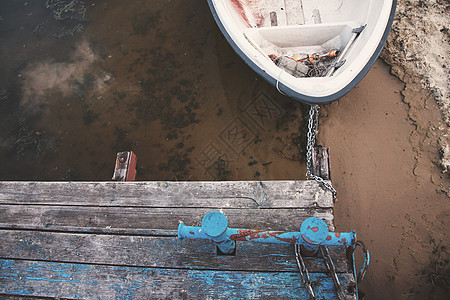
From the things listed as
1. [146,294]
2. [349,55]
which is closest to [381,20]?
[349,55]

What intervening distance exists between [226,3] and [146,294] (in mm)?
3556

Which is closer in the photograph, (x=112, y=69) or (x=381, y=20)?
(x=381, y=20)

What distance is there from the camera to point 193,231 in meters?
1.83

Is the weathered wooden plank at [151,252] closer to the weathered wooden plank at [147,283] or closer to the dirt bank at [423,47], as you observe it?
the weathered wooden plank at [147,283]

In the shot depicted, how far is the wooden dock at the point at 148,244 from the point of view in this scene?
2061mm

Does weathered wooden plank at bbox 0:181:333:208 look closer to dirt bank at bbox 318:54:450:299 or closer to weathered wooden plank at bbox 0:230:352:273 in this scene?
weathered wooden plank at bbox 0:230:352:273

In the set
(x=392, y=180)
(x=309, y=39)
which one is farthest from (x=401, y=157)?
(x=309, y=39)

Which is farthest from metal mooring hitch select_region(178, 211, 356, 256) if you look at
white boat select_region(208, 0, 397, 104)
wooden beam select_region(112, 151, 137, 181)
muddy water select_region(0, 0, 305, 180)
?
muddy water select_region(0, 0, 305, 180)

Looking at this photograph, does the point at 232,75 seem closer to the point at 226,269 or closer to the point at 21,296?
the point at 226,269

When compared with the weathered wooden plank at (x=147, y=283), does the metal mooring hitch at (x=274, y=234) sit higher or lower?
higher

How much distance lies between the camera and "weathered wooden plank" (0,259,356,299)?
6.60 feet

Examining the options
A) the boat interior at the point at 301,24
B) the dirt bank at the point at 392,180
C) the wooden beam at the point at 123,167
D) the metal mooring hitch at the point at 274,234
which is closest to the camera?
the metal mooring hitch at the point at 274,234

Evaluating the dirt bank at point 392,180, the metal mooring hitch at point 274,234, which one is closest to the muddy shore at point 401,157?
the dirt bank at point 392,180

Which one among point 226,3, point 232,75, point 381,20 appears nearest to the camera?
point 381,20
